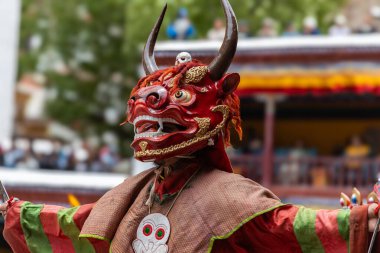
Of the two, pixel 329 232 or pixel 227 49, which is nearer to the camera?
pixel 329 232

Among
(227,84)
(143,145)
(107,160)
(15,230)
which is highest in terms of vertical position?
(227,84)

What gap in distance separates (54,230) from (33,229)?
14cm

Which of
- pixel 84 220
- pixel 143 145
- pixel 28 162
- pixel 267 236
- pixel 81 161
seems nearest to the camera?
pixel 267 236

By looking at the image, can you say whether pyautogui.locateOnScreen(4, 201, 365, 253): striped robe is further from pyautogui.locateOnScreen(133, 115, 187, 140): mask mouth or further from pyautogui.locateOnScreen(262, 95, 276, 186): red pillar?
pyautogui.locateOnScreen(262, 95, 276, 186): red pillar

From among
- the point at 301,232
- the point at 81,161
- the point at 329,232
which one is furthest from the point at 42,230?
the point at 81,161

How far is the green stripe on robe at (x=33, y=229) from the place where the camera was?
6.36 m

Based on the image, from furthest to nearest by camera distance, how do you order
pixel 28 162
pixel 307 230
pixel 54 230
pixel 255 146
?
pixel 28 162
pixel 255 146
pixel 54 230
pixel 307 230

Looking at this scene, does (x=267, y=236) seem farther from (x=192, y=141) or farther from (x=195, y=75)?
(x=195, y=75)

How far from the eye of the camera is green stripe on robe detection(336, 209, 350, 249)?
5.27 metres

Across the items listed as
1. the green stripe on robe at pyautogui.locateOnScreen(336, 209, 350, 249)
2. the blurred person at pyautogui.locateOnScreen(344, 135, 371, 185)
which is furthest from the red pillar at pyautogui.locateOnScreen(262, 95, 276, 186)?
the green stripe on robe at pyautogui.locateOnScreen(336, 209, 350, 249)

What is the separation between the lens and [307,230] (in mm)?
5395

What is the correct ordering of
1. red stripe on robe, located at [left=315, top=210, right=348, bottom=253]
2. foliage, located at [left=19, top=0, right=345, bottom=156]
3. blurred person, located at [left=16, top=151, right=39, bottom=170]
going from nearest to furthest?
red stripe on robe, located at [left=315, top=210, right=348, bottom=253], blurred person, located at [left=16, top=151, right=39, bottom=170], foliage, located at [left=19, top=0, right=345, bottom=156]

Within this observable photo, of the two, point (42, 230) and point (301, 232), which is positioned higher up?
point (301, 232)

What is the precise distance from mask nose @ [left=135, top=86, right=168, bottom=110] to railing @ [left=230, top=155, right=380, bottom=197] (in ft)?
29.7
